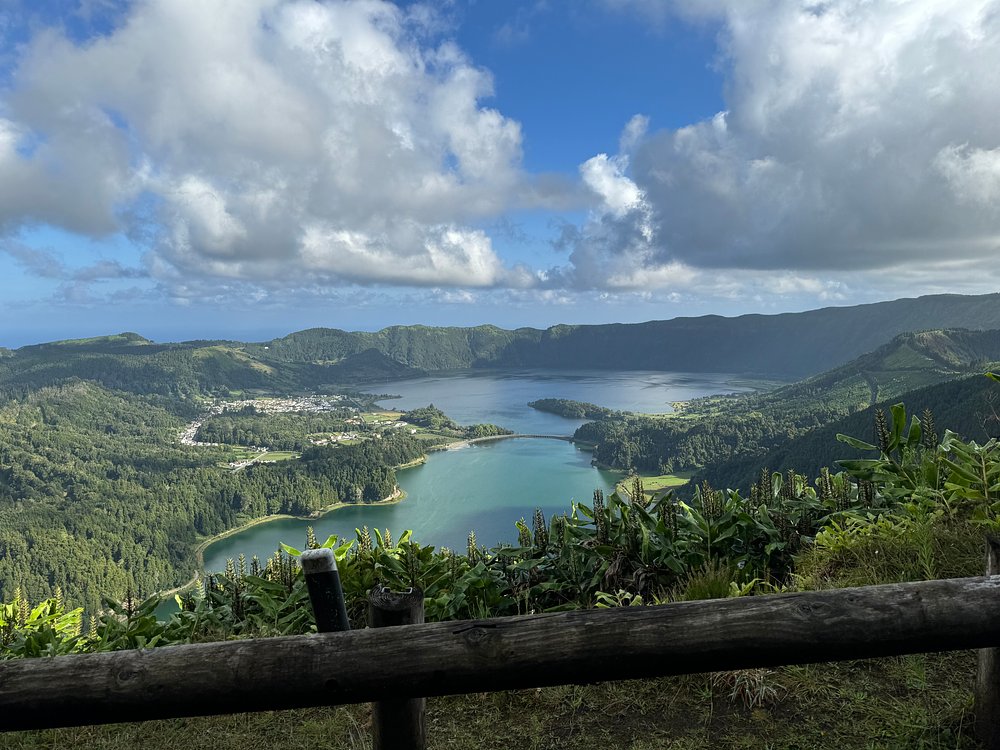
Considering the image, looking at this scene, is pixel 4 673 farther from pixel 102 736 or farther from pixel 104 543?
pixel 104 543

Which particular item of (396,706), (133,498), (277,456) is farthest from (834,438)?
(133,498)

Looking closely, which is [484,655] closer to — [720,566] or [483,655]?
[483,655]

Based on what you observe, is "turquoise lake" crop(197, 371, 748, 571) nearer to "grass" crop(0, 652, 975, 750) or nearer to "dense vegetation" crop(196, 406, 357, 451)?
"dense vegetation" crop(196, 406, 357, 451)

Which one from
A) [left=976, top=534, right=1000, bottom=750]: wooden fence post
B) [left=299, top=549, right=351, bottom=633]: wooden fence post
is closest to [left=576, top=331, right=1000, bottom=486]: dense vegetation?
[left=976, top=534, right=1000, bottom=750]: wooden fence post

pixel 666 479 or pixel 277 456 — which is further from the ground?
pixel 666 479

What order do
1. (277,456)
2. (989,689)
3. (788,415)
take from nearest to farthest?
(989,689), (788,415), (277,456)

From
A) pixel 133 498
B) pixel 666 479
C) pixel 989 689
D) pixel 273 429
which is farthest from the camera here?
pixel 273 429

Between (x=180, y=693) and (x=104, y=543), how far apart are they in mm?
115734

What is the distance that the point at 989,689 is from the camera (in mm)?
2582

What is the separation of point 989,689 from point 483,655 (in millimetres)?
2352

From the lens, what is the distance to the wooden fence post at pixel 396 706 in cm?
238

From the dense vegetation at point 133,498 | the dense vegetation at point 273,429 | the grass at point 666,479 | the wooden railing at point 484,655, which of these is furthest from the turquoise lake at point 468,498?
the wooden railing at point 484,655

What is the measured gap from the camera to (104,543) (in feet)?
311

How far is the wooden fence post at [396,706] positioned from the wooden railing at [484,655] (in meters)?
0.27
